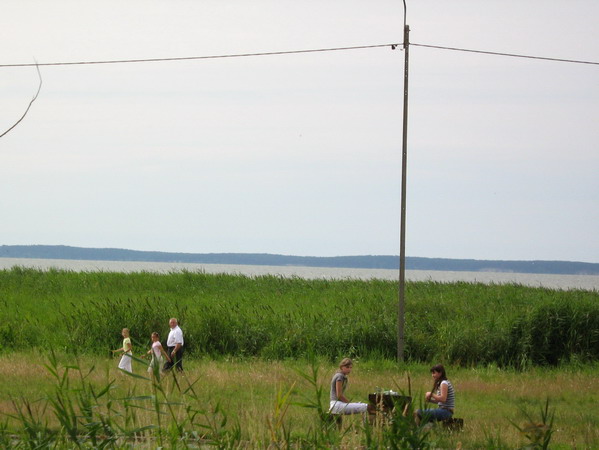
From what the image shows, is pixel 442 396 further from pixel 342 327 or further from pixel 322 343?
pixel 342 327

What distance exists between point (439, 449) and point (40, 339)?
2106 centimetres

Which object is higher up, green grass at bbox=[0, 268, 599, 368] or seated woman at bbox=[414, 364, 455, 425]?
seated woman at bbox=[414, 364, 455, 425]

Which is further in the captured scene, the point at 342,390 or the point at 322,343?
the point at 322,343

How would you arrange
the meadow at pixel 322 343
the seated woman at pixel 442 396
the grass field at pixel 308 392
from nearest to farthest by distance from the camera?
the grass field at pixel 308 392 < the seated woman at pixel 442 396 < the meadow at pixel 322 343

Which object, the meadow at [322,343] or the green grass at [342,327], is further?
the green grass at [342,327]

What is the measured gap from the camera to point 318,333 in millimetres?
27781

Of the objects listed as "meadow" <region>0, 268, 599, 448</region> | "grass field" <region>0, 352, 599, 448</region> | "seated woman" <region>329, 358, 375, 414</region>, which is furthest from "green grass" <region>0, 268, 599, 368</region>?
"seated woman" <region>329, 358, 375, 414</region>

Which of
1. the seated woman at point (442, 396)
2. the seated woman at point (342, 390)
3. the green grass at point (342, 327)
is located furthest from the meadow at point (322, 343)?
the seated woman at point (342, 390)

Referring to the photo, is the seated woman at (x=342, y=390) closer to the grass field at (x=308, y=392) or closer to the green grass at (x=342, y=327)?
the grass field at (x=308, y=392)

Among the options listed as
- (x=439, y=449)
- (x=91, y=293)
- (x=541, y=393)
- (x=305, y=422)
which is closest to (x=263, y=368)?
(x=541, y=393)

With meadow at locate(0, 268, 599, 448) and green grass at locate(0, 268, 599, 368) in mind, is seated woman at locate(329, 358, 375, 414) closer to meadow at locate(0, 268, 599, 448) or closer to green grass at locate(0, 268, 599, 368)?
meadow at locate(0, 268, 599, 448)

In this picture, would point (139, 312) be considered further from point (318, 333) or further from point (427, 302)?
point (427, 302)

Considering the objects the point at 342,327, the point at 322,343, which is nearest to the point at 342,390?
the point at 322,343

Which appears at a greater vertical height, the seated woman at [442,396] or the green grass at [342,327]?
the seated woman at [442,396]
